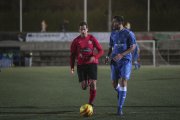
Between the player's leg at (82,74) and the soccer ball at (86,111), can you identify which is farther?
the player's leg at (82,74)

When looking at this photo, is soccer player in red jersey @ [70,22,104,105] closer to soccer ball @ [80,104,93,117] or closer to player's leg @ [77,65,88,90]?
player's leg @ [77,65,88,90]

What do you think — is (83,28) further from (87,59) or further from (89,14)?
(89,14)

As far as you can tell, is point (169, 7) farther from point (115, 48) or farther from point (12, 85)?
point (115, 48)

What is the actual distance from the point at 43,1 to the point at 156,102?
92.9 feet

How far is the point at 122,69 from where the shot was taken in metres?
10.8

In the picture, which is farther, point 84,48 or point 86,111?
point 84,48

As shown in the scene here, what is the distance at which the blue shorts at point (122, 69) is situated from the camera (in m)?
10.7

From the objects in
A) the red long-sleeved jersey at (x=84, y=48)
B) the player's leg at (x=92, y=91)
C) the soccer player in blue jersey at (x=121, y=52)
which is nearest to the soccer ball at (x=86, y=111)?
the soccer player in blue jersey at (x=121, y=52)

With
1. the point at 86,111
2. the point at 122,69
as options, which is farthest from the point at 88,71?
the point at 86,111

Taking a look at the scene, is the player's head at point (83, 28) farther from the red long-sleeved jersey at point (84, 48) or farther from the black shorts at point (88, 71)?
the black shorts at point (88, 71)

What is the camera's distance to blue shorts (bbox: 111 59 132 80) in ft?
35.1

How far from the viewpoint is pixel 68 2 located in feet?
134

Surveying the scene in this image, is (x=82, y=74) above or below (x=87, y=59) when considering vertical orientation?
below

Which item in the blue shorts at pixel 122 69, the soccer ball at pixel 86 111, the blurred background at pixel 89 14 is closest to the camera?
the soccer ball at pixel 86 111
